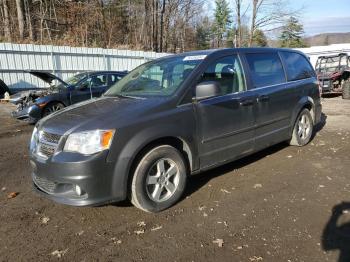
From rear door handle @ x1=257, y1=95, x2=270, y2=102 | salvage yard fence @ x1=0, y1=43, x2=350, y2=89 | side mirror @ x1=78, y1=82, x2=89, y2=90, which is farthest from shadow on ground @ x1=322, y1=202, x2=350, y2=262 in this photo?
salvage yard fence @ x1=0, y1=43, x2=350, y2=89

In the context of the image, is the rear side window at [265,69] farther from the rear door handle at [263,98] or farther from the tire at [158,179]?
the tire at [158,179]

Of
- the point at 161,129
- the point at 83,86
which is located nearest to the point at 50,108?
the point at 83,86

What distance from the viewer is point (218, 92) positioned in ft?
14.6

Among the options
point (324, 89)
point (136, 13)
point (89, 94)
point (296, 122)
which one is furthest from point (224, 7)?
point (296, 122)

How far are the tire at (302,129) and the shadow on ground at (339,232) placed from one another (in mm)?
2485

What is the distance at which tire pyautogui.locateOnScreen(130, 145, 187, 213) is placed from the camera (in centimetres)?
Result: 391

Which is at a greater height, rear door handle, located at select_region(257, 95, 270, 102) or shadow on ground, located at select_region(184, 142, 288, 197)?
rear door handle, located at select_region(257, 95, 270, 102)

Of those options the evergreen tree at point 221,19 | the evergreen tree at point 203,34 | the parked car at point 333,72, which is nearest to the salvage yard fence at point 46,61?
the parked car at point 333,72

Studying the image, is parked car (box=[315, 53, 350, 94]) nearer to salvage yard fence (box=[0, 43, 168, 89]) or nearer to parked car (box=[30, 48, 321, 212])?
salvage yard fence (box=[0, 43, 168, 89])

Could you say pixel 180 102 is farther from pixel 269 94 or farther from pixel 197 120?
pixel 269 94

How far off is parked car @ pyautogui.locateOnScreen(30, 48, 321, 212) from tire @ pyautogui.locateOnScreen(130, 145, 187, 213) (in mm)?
11

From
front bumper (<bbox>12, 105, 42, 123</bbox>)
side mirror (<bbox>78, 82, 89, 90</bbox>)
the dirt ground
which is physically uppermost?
side mirror (<bbox>78, 82, 89, 90</bbox>)

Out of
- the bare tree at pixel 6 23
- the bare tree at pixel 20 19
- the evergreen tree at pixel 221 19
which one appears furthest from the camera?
the evergreen tree at pixel 221 19

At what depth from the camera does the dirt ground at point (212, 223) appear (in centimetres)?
330
